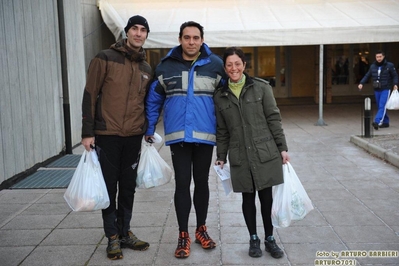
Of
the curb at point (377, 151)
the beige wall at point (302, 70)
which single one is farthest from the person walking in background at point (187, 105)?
the beige wall at point (302, 70)

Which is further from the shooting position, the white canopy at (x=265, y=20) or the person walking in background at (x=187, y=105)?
the white canopy at (x=265, y=20)

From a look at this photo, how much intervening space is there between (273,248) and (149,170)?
130cm

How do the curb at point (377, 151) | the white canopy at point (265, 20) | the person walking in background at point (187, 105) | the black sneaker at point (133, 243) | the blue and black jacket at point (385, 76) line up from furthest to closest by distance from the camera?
the white canopy at point (265, 20) → the blue and black jacket at point (385, 76) → the curb at point (377, 151) → the black sneaker at point (133, 243) → the person walking in background at point (187, 105)

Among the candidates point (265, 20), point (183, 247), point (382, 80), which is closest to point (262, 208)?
point (183, 247)

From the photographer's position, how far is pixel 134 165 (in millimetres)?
4461

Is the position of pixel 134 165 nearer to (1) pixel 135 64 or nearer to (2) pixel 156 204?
(1) pixel 135 64

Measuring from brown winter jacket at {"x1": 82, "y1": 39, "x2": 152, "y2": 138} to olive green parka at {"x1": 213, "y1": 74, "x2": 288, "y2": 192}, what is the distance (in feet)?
2.41

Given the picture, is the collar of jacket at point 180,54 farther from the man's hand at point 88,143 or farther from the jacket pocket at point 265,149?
the man's hand at point 88,143

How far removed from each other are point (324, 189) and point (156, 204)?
2294 millimetres

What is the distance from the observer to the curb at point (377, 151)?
8055mm

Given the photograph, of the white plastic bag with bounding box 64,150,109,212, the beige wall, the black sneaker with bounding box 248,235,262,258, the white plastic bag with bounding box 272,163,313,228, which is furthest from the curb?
the beige wall

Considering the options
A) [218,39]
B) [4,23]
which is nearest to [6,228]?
[4,23]

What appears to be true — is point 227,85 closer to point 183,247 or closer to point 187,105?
point 187,105

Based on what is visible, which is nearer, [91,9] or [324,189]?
[324,189]
